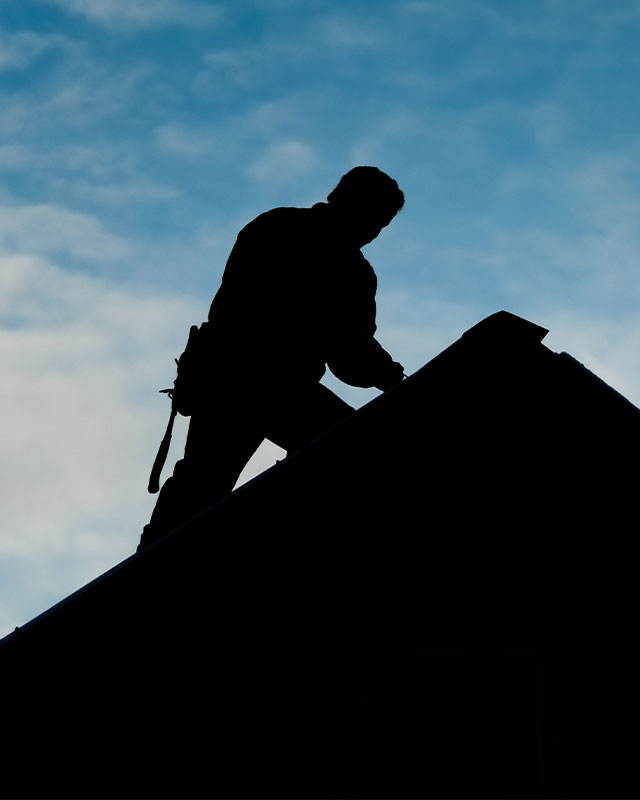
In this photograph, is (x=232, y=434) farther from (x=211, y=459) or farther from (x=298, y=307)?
(x=298, y=307)

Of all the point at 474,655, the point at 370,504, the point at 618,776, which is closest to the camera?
the point at 618,776

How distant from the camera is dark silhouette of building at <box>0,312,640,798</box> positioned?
420 cm

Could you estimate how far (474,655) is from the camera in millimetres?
4391

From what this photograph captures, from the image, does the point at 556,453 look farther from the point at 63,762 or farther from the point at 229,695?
the point at 63,762

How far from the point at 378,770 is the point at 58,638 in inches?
57.9

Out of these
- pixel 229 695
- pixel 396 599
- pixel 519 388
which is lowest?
pixel 229 695

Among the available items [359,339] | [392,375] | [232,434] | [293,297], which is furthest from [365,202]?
[232,434]

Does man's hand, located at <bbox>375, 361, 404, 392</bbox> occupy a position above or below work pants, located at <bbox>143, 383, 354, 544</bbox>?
above

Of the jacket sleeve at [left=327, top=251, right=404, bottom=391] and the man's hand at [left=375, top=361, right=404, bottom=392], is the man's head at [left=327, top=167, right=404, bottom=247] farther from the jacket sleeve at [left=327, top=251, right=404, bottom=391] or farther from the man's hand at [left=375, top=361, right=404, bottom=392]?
the man's hand at [left=375, top=361, right=404, bottom=392]

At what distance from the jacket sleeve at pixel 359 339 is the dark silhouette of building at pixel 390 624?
1.28m

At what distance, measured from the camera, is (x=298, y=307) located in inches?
239

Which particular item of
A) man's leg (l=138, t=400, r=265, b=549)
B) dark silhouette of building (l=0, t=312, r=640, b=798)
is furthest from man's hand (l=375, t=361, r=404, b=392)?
dark silhouette of building (l=0, t=312, r=640, b=798)

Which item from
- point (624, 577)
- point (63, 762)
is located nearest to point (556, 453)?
point (624, 577)

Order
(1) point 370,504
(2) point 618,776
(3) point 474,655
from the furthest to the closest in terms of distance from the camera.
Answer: (1) point 370,504
(3) point 474,655
(2) point 618,776
